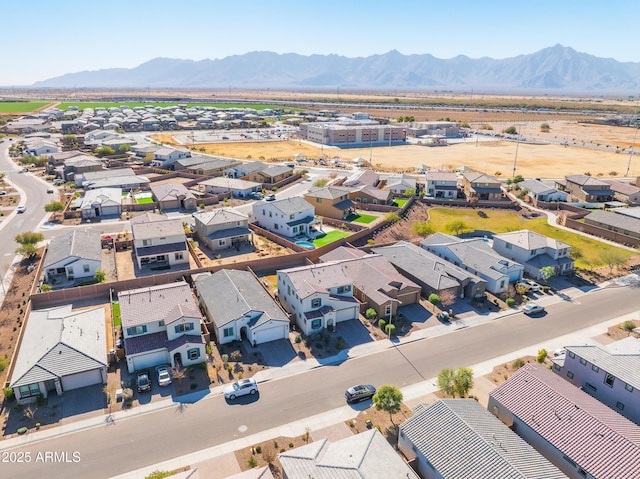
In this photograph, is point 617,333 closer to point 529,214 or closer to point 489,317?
point 489,317

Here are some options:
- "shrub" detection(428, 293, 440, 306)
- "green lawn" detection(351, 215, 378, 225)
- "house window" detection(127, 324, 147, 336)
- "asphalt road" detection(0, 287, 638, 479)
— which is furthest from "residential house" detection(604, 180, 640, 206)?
"house window" detection(127, 324, 147, 336)

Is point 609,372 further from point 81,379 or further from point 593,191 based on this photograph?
point 593,191

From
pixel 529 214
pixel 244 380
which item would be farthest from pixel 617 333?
pixel 529 214

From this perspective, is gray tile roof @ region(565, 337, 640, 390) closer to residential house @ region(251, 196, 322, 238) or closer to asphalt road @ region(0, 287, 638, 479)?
asphalt road @ region(0, 287, 638, 479)

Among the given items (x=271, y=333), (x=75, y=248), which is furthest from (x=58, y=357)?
(x=75, y=248)

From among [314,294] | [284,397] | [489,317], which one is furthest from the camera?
[489,317]
